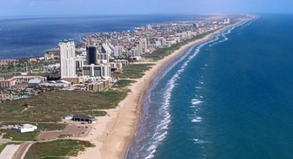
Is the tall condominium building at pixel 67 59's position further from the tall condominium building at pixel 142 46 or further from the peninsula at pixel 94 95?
the tall condominium building at pixel 142 46

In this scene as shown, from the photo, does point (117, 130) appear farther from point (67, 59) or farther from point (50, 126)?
point (67, 59)

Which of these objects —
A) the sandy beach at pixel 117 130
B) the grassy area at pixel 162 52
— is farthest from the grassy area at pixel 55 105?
the grassy area at pixel 162 52

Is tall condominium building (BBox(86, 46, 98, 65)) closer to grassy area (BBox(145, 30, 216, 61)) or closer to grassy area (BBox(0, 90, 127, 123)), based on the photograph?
grassy area (BBox(145, 30, 216, 61))

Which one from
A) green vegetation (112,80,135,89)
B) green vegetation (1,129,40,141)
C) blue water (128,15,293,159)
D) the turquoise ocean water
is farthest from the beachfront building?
green vegetation (1,129,40,141)

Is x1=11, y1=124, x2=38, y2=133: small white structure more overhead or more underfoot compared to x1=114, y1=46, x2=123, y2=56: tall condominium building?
more underfoot

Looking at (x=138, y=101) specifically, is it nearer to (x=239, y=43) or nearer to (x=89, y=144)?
(x=89, y=144)

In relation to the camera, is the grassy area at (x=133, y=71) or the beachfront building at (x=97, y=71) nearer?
the beachfront building at (x=97, y=71)

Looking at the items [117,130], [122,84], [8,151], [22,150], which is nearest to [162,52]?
[122,84]
